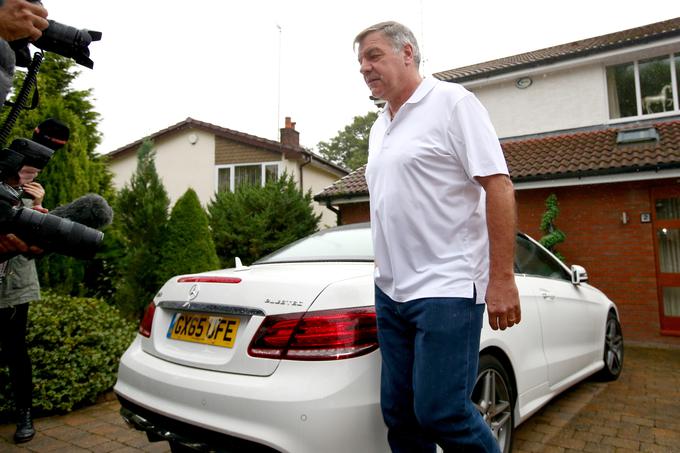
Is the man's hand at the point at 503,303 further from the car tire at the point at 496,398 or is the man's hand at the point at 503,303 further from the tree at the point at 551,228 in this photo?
the tree at the point at 551,228

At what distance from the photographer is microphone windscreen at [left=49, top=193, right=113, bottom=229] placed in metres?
1.63


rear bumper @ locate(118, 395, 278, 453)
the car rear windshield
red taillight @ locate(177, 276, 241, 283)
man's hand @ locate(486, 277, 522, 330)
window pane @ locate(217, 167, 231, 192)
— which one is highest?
window pane @ locate(217, 167, 231, 192)

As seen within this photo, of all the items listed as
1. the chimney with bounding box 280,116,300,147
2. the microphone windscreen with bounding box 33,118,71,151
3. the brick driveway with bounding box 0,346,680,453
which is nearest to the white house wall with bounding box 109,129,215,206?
the chimney with bounding box 280,116,300,147

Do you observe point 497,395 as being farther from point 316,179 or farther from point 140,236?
point 316,179

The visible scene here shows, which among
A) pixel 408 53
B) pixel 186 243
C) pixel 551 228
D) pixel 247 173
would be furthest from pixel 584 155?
pixel 247 173

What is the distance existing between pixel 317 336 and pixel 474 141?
928 mm

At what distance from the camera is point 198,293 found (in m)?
2.16

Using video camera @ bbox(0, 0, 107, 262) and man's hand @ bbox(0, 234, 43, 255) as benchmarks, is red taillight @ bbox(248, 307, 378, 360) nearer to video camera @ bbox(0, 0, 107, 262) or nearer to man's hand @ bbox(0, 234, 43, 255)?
video camera @ bbox(0, 0, 107, 262)

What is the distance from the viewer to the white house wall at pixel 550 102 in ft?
31.5

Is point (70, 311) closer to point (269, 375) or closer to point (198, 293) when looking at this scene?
point (198, 293)

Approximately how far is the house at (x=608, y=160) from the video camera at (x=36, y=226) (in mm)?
7593

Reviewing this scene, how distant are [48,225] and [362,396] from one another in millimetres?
1219

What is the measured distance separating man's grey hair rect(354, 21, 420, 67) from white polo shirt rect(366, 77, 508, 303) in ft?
0.72

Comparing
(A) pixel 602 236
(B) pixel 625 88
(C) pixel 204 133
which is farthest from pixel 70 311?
(C) pixel 204 133
